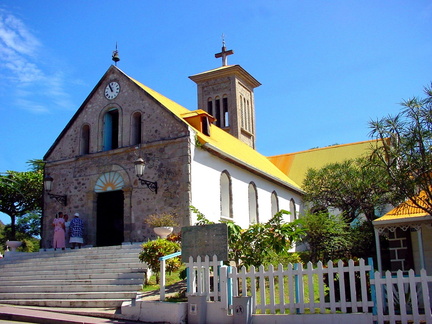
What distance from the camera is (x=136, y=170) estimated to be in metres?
18.8

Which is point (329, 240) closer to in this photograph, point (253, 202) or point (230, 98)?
point (253, 202)

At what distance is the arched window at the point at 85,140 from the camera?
2250 centimetres

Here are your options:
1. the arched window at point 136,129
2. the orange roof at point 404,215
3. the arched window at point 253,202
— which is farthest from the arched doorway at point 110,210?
the orange roof at point 404,215

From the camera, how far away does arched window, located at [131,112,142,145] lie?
21000 mm

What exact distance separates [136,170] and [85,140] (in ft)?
17.3

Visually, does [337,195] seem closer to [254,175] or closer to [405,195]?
[254,175]

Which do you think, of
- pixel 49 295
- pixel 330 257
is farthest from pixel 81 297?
pixel 330 257

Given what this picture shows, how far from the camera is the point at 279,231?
1243cm

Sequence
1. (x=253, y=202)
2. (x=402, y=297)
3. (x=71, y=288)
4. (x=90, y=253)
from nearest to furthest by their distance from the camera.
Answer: (x=402, y=297), (x=71, y=288), (x=90, y=253), (x=253, y=202)

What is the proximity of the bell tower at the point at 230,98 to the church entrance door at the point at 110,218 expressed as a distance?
16.6 metres

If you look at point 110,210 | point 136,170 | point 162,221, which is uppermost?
point 136,170

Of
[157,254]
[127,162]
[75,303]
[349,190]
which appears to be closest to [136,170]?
[127,162]

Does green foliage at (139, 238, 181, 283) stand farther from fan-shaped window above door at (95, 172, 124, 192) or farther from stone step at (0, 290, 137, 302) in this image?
fan-shaped window above door at (95, 172, 124, 192)

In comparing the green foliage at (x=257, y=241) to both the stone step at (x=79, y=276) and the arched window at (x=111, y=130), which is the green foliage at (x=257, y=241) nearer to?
the stone step at (x=79, y=276)
